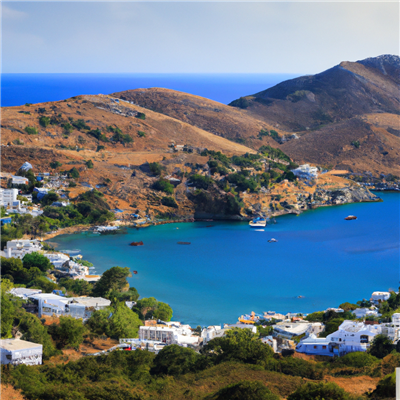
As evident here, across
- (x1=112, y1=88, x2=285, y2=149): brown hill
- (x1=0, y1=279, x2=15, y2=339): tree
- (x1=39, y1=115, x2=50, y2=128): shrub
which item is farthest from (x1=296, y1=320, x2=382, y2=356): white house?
(x1=112, y1=88, x2=285, y2=149): brown hill

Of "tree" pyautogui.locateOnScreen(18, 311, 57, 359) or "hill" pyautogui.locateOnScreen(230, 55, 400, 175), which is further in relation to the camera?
"hill" pyautogui.locateOnScreen(230, 55, 400, 175)

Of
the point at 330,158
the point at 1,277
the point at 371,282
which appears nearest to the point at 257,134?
the point at 330,158

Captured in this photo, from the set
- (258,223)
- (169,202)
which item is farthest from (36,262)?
(258,223)

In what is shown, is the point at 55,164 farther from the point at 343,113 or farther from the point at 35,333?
the point at 343,113

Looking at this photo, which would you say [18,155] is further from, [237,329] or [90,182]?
[237,329]

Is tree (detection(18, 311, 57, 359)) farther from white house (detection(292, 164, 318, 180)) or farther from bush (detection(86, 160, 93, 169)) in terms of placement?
white house (detection(292, 164, 318, 180))

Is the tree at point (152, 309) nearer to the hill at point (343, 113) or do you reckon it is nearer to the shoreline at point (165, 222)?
the shoreline at point (165, 222)
